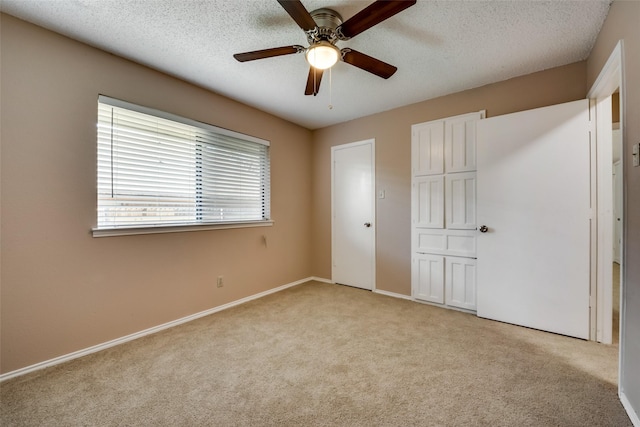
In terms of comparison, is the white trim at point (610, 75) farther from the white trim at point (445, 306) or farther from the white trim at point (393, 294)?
the white trim at point (393, 294)

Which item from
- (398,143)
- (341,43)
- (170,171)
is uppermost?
(341,43)

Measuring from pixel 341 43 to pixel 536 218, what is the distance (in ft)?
7.67

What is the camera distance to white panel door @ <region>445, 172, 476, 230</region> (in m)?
2.92

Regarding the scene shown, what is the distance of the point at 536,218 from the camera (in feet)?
8.12

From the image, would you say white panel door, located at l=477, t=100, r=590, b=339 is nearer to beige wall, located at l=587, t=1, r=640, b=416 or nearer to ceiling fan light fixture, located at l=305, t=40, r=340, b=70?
beige wall, located at l=587, t=1, r=640, b=416

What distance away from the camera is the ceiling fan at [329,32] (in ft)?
4.74

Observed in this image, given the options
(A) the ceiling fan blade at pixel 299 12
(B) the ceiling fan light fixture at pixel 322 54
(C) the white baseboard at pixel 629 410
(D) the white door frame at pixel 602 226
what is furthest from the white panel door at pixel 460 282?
(A) the ceiling fan blade at pixel 299 12

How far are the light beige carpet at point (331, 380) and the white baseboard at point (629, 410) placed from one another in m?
0.04

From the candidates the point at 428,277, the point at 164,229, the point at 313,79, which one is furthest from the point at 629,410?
the point at 164,229

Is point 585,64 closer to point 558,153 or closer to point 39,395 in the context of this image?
point 558,153

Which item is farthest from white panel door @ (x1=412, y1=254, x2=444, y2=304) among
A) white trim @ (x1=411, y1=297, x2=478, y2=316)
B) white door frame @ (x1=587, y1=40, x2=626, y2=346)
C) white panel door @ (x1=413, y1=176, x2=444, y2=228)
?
white door frame @ (x1=587, y1=40, x2=626, y2=346)

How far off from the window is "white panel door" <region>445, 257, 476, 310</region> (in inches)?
94.9

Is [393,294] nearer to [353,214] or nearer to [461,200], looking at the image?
[353,214]

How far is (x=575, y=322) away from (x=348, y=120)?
11.0 ft
